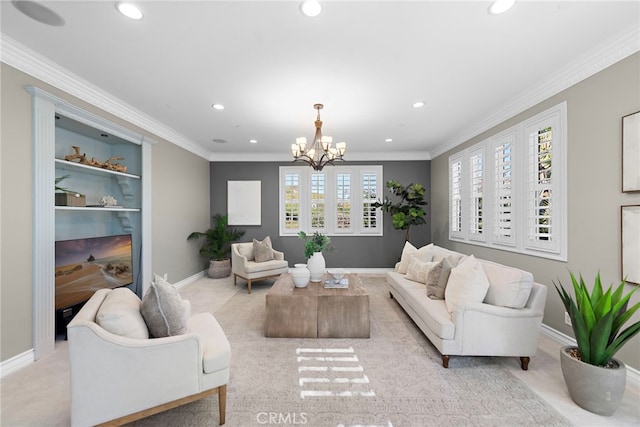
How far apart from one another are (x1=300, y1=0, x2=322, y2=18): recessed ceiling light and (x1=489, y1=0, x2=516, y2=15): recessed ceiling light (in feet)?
3.89

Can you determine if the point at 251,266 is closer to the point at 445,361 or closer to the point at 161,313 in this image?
the point at 161,313

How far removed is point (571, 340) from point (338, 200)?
4439 mm

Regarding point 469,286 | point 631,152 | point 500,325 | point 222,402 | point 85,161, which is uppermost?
point 85,161

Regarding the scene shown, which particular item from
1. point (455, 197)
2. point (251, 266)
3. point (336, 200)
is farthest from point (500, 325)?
point (336, 200)

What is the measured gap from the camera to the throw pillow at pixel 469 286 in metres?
2.46

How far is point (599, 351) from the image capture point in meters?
1.83

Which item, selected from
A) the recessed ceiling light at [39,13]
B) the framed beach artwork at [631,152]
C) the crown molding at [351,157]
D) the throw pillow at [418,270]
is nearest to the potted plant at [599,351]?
the framed beach artwork at [631,152]

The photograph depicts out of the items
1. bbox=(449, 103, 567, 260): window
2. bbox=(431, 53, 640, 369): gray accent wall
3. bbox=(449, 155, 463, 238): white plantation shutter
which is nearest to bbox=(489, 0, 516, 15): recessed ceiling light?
bbox=(431, 53, 640, 369): gray accent wall

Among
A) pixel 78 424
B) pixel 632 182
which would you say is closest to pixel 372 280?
pixel 632 182

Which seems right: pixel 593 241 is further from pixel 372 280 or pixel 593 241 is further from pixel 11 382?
pixel 11 382

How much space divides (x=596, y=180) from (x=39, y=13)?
15.5ft

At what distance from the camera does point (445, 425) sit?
5.72ft

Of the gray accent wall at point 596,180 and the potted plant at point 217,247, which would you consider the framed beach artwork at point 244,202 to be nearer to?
the potted plant at point 217,247

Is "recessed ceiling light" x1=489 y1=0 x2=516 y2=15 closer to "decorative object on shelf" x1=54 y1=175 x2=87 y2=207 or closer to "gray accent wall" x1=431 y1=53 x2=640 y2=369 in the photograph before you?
"gray accent wall" x1=431 y1=53 x2=640 y2=369
